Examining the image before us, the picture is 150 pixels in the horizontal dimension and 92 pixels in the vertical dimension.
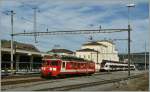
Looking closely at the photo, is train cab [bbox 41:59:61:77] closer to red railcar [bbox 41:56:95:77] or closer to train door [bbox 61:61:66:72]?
red railcar [bbox 41:56:95:77]

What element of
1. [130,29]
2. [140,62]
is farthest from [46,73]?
[140,62]

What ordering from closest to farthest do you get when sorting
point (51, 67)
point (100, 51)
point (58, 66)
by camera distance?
point (58, 66) → point (51, 67) → point (100, 51)

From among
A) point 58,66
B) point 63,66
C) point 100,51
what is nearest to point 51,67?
point 58,66

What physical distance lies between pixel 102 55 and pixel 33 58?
5862 cm

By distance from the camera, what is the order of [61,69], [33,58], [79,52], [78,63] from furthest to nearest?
[79,52] → [33,58] → [78,63] → [61,69]

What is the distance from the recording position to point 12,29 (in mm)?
48719

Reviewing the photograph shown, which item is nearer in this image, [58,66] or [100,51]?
[58,66]

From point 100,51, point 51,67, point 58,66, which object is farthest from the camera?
point 100,51

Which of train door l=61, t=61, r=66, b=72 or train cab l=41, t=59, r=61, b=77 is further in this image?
train door l=61, t=61, r=66, b=72

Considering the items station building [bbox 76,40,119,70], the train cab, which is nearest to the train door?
the train cab

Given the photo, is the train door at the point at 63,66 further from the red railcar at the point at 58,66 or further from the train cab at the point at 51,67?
the train cab at the point at 51,67

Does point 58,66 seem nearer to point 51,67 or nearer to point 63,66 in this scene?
point 63,66

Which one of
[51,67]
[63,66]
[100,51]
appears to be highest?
[100,51]

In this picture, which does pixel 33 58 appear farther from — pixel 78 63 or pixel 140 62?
pixel 140 62
